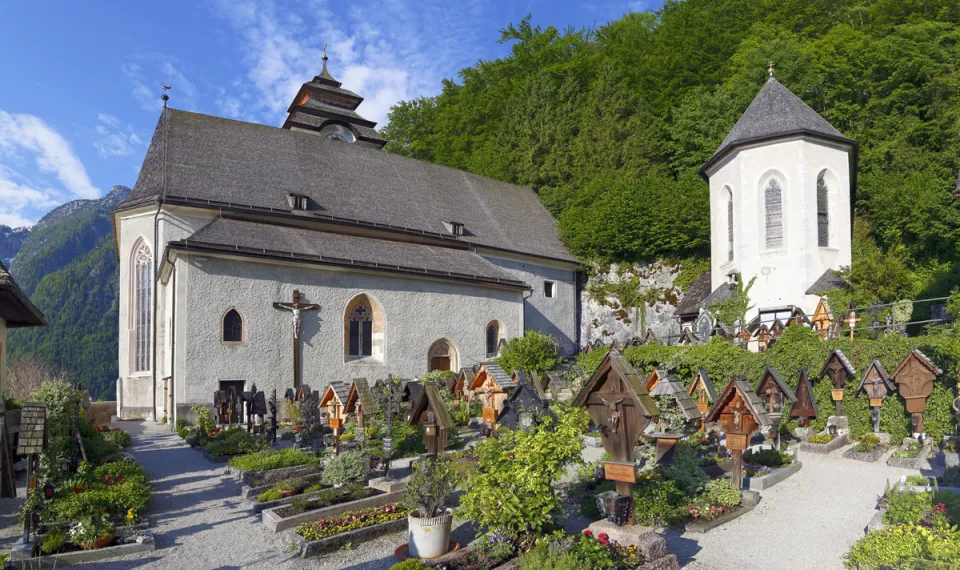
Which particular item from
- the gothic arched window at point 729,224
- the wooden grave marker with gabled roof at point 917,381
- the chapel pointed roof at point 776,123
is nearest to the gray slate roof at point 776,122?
the chapel pointed roof at point 776,123

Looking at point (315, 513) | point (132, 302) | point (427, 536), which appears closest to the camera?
point (427, 536)

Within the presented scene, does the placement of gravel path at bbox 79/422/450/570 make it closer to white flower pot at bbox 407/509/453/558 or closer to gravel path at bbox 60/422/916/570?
gravel path at bbox 60/422/916/570

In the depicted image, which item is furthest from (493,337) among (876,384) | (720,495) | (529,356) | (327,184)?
(720,495)

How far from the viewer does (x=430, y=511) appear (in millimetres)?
7566

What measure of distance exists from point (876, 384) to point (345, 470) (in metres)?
11.1

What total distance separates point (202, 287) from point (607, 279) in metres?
18.6

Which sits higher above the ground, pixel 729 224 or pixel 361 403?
pixel 729 224

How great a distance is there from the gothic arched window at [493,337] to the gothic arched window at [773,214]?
10563 mm

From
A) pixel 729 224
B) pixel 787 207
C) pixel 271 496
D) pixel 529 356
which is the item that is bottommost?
pixel 271 496

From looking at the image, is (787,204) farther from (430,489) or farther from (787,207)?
(430,489)

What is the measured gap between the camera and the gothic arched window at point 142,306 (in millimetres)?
22391

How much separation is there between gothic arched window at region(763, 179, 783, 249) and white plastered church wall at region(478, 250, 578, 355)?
10171 mm

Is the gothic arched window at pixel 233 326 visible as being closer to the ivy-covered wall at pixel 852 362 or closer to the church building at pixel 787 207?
the ivy-covered wall at pixel 852 362

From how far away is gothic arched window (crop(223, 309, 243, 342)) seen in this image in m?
19.7
